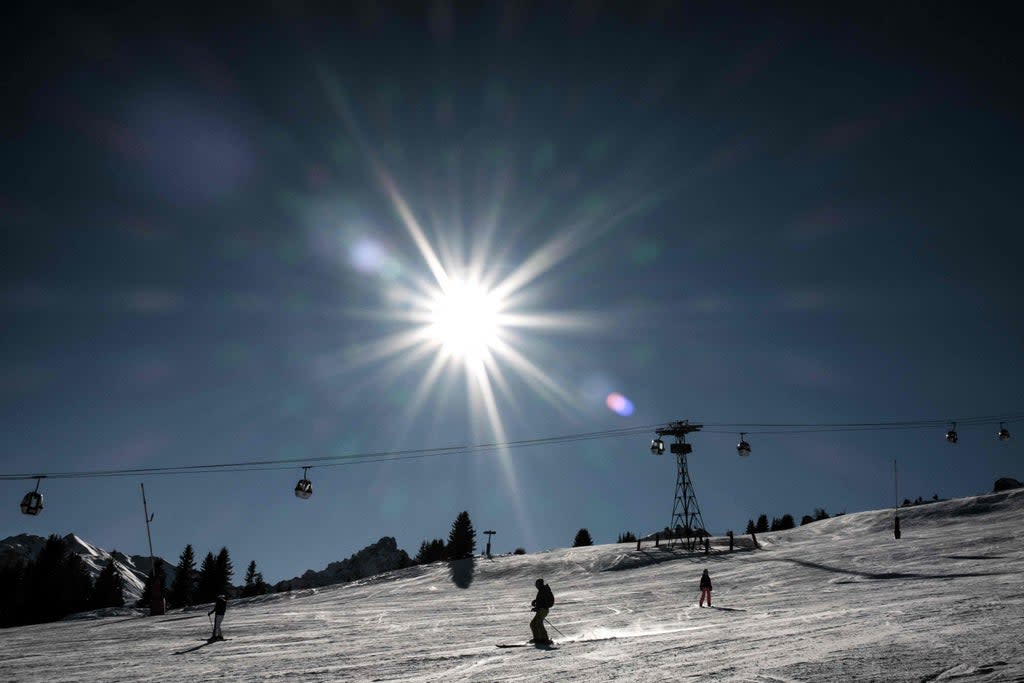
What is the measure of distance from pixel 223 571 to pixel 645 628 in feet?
478

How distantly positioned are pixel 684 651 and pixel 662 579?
24199 mm

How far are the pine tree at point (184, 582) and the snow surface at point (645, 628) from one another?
91.5 m

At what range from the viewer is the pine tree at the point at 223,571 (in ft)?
431

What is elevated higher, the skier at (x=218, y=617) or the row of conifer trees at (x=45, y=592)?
the skier at (x=218, y=617)

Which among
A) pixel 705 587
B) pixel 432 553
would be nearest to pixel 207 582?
pixel 432 553

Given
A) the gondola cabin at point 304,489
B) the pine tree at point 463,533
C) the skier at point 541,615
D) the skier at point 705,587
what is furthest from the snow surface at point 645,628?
the pine tree at point 463,533

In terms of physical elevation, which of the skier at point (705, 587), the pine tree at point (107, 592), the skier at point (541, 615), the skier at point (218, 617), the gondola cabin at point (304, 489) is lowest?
the pine tree at point (107, 592)

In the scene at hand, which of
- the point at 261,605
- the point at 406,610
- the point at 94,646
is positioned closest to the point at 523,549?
the point at 261,605

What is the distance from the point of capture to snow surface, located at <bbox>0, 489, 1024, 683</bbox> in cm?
1088

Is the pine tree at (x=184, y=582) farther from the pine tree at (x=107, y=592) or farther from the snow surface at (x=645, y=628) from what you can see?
the snow surface at (x=645, y=628)

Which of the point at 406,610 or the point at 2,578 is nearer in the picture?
the point at 406,610

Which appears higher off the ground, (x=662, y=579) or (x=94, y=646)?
(x=94, y=646)

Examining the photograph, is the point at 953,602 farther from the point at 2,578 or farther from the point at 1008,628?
the point at 2,578

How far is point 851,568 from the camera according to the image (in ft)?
102
